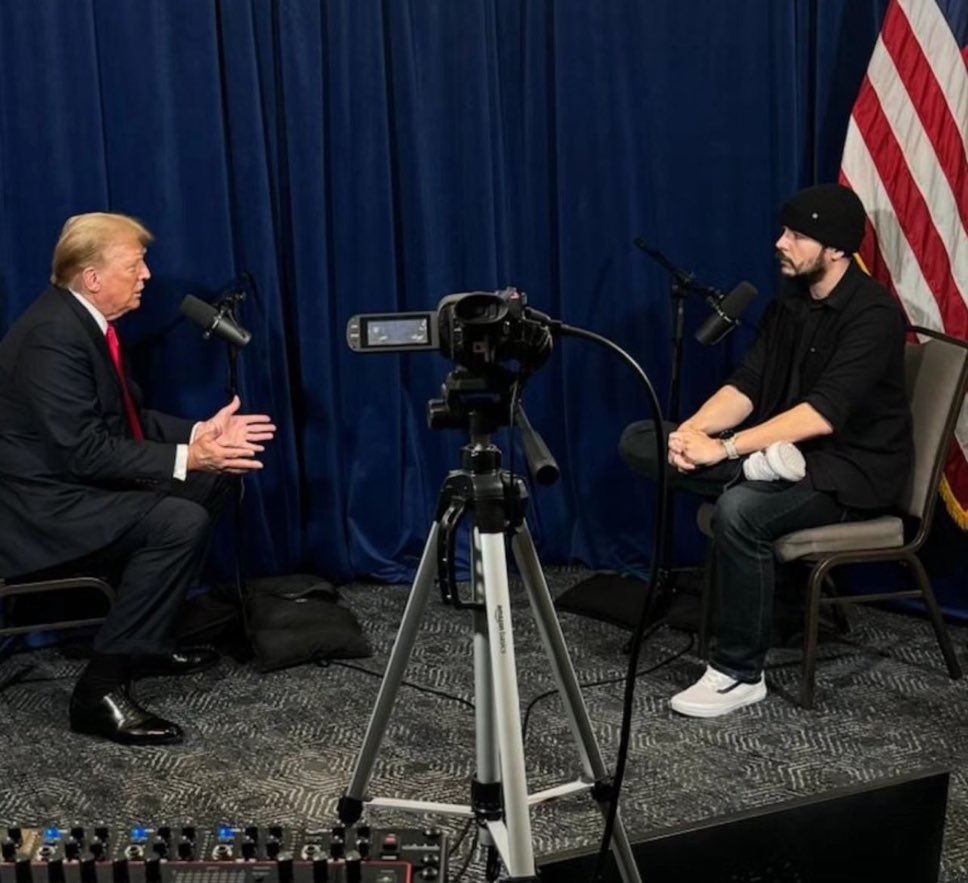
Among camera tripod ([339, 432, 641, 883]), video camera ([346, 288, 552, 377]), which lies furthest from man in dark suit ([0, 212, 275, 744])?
video camera ([346, 288, 552, 377])

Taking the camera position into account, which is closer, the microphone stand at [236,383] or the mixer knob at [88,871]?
the mixer knob at [88,871]

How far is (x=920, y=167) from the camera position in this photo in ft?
11.6

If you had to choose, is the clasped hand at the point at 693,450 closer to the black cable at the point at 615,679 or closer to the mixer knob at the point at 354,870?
the black cable at the point at 615,679

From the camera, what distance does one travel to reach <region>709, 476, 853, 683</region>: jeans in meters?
3.00

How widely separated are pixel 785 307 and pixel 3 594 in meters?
2.14

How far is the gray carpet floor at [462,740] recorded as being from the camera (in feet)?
8.44

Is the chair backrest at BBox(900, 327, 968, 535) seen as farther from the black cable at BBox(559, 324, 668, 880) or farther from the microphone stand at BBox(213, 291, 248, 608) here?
the microphone stand at BBox(213, 291, 248, 608)

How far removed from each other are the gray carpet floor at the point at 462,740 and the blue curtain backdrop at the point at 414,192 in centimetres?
71

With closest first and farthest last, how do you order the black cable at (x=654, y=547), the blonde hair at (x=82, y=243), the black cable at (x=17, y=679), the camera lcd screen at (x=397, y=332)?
the black cable at (x=654, y=547) < the camera lcd screen at (x=397, y=332) < the blonde hair at (x=82, y=243) < the black cable at (x=17, y=679)

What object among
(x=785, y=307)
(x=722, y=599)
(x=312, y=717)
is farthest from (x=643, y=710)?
(x=785, y=307)

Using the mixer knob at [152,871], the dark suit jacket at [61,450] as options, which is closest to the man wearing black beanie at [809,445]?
the dark suit jacket at [61,450]

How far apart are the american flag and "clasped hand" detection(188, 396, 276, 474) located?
1830 millimetres

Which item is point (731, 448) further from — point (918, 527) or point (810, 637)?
point (918, 527)

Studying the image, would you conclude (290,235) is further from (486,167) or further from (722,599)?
(722,599)
